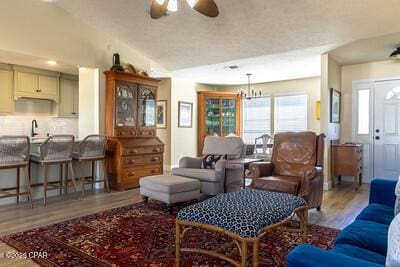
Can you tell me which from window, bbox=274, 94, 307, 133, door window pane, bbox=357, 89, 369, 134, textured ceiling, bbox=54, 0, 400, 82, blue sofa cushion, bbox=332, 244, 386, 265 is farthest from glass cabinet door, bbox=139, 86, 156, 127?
blue sofa cushion, bbox=332, 244, 386, 265

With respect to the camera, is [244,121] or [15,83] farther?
[244,121]

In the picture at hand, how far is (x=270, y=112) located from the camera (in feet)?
Result: 25.2

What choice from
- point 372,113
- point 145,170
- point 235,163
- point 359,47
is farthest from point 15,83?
point 372,113

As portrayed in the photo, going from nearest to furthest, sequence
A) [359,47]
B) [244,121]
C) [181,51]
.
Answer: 1. [359,47]
2. [181,51]
3. [244,121]

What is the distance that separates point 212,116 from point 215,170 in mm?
4202

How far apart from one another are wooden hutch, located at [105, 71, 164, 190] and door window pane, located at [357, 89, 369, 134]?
390 cm

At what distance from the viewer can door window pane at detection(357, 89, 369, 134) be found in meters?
5.56

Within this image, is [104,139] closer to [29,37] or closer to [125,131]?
[125,131]

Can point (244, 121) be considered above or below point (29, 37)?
below

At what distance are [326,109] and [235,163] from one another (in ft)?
6.93

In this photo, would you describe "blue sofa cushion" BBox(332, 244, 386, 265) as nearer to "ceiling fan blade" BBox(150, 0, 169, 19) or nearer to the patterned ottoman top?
the patterned ottoman top

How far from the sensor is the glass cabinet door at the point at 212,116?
7977mm

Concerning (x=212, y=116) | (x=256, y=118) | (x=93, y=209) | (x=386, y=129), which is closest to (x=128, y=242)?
(x=93, y=209)

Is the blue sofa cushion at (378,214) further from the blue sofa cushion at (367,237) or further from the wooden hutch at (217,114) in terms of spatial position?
the wooden hutch at (217,114)
